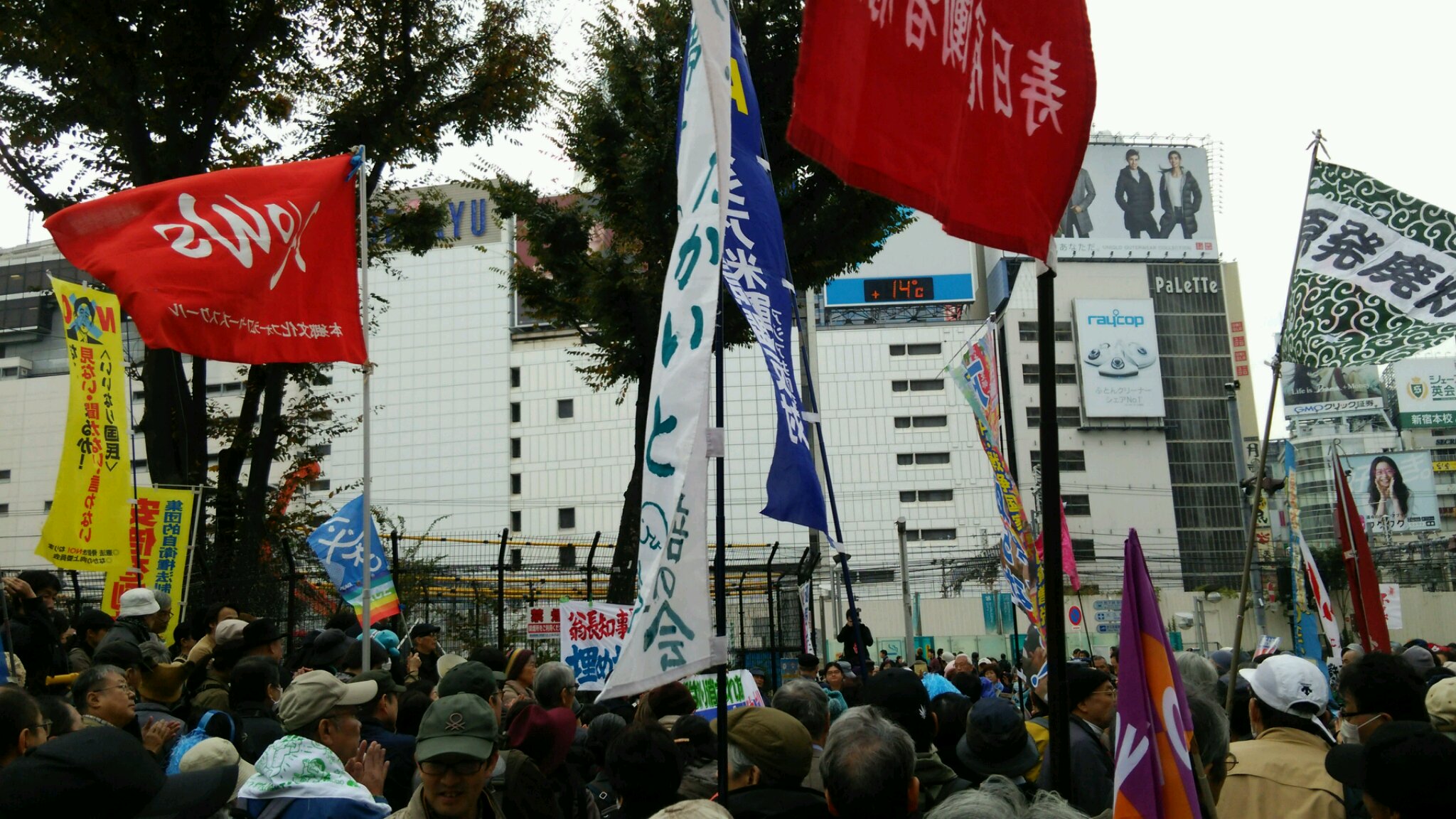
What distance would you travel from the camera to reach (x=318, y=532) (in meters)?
10.1

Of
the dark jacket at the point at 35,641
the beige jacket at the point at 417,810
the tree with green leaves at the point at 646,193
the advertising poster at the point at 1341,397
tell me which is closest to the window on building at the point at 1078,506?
the advertising poster at the point at 1341,397

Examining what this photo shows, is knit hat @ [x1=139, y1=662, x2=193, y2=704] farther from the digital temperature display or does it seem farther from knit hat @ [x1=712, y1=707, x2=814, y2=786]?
the digital temperature display

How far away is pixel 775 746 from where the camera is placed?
376 cm

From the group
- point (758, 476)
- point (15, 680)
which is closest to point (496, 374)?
point (758, 476)

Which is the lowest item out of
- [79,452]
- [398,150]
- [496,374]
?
[79,452]

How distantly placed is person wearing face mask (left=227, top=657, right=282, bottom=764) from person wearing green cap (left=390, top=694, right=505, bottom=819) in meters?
1.54

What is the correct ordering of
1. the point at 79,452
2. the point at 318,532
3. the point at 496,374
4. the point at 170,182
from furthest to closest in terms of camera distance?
the point at 496,374 < the point at 318,532 < the point at 79,452 < the point at 170,182

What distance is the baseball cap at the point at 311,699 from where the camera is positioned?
3.98m

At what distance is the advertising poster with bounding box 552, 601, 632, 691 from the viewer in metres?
9.69

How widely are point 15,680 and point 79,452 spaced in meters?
4.55

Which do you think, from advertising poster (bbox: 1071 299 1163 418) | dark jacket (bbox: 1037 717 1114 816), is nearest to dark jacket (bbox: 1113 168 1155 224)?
advertising poster (bbox: 1071 299 1163 418)

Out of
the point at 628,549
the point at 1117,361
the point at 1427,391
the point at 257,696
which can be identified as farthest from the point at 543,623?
the point at 1427,391

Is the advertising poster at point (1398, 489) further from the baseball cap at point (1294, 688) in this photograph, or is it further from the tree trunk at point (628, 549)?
the baseball cap at point (1294, 688)

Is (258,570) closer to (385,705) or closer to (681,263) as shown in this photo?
(385,705)
